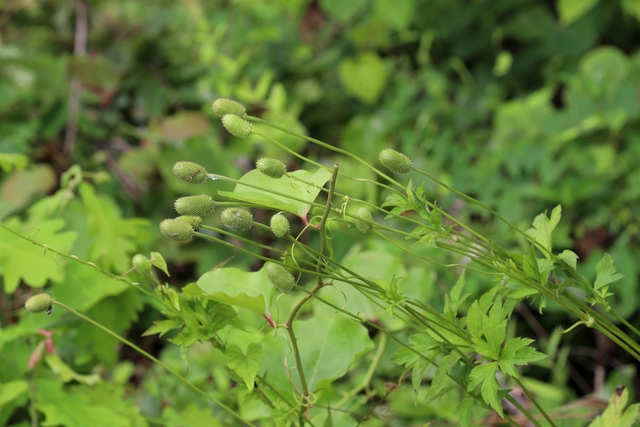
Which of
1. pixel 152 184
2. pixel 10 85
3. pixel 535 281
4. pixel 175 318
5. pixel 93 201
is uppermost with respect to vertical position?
pixel 535 281

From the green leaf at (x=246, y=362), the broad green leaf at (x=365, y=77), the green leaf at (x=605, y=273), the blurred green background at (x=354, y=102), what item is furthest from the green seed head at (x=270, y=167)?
the broad green leaf at (x=365, y=77)

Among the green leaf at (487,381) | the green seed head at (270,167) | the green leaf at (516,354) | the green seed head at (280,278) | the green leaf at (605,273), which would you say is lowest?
the green leaf at (487,381)

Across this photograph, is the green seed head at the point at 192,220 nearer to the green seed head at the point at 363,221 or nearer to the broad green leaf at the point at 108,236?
the green seed head at the point at 363,221

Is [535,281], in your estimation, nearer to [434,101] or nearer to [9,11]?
[434,101]

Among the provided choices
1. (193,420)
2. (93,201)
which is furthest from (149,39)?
(193,420)

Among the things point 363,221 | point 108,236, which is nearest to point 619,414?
point 363,221

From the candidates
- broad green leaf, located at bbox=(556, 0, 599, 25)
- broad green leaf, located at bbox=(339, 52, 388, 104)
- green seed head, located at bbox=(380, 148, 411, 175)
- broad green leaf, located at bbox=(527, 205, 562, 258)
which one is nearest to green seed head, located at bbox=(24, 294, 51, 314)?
green seed head, located at bbox=(380, 148, 411, 175)

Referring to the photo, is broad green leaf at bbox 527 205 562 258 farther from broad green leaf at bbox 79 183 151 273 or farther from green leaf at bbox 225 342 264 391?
broad green leaf at bbox 79 183 151 273
